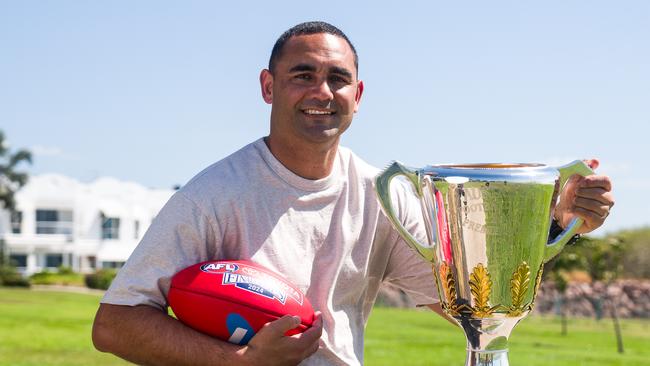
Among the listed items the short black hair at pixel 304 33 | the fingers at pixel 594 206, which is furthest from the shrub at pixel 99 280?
the fingers at pixel 594 206

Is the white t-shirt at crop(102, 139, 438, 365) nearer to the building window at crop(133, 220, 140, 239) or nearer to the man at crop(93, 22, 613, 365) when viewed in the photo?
the man at crop(93, 22, 613, 365)

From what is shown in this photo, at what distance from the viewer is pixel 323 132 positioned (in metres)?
3.24

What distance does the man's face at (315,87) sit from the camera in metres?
3.23

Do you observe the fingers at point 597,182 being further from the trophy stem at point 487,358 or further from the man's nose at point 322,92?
the man's nose at point 322,92

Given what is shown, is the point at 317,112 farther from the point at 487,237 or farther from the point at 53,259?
the point at 53,259

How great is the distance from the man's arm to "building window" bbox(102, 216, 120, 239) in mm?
58600

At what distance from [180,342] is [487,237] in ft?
3.49

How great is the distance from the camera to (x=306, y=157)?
10.9 feet

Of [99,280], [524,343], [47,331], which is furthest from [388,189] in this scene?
[99,280]

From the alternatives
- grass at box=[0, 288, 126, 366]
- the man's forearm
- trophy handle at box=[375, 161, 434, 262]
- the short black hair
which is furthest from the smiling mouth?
grass at box=[0, 288, 126, 366]

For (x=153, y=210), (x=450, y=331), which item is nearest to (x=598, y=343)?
(x=450, y=331)

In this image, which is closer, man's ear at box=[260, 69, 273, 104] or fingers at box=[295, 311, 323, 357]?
fingers at box=[295, 311, 323, 357]

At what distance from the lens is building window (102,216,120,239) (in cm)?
6038

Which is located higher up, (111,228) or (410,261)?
(410,261)
